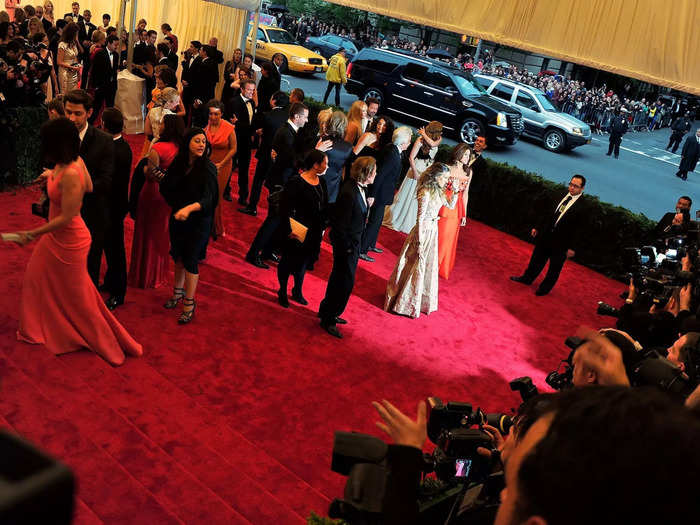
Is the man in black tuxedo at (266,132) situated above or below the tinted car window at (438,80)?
below

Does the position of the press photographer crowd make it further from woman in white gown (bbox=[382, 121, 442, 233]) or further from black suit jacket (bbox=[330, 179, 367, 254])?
woman in white gown (bbox=[382, 121, 442, 233])

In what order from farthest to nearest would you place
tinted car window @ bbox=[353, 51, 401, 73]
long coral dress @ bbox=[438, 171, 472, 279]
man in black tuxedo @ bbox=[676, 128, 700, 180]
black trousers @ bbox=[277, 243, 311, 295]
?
man in black tuxedo @ bbox=[676, 128, 700, 180], tinted car window @ bbox=[353, 51, 401, 73], long coral dress @ bbox=[438, 171, 472, 279], black trousers @ bbox=[277, 243, 311, 295]

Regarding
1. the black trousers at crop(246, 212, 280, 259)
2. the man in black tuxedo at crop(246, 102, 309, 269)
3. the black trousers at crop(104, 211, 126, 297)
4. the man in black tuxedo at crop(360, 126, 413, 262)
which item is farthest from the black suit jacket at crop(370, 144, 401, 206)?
the black trousers at crop(104, 211, 126, 297)

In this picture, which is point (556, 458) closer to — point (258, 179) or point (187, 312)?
point (187, 312)

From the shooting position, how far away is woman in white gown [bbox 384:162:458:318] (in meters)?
→ 6.89

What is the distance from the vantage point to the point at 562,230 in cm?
825

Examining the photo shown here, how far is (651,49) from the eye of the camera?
7270mm

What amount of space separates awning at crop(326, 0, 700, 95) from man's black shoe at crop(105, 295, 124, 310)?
18.7 ft

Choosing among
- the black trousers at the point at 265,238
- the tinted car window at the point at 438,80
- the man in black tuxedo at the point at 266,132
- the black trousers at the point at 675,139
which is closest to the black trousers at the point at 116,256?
the black trousers at the point at 265,238

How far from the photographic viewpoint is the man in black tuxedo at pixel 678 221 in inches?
316

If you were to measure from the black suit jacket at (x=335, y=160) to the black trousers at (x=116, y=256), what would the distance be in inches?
112

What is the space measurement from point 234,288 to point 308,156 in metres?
1.71

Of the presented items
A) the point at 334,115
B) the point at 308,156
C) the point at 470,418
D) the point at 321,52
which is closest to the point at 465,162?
the point at 334,115

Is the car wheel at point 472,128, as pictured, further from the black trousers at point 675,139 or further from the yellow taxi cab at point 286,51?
the black trousers at point 675,139
